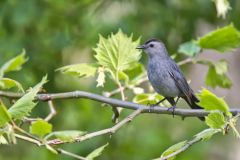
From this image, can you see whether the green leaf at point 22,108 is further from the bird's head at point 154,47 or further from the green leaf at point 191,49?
the bird's head at point 154,47

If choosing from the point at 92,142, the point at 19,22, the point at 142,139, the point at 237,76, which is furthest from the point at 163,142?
the point at 237,76

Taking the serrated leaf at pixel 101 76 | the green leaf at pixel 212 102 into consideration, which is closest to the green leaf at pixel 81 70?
the serrated leaf at pixel 101 76

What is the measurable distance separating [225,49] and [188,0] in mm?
2591

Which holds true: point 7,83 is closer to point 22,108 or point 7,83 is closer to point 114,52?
point 22,108

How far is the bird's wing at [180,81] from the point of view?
472 cm

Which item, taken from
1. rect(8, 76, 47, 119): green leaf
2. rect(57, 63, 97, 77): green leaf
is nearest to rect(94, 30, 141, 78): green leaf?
rect(57, 63, 97, 77): green leaf

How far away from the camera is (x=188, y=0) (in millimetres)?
6660

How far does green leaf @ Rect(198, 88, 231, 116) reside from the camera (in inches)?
118

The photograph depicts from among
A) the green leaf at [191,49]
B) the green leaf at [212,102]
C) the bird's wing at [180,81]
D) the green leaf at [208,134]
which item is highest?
the green leaf at [191,49]

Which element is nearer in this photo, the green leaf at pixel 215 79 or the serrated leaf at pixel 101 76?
the serrated leaf at pixel 101 76

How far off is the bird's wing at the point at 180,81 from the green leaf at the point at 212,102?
159cm

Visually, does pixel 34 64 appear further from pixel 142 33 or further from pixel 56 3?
pixel 142 33

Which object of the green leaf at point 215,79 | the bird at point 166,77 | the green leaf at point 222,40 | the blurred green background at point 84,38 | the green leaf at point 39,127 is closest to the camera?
the green leaf at point 39,127

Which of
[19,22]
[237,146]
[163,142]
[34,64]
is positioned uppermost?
[19,22]
